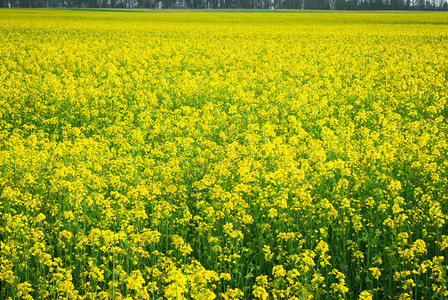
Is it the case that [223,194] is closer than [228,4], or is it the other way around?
[223,194]

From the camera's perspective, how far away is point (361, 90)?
1062cm

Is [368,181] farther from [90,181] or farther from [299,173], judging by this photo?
[90,181]

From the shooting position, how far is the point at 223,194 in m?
4.60

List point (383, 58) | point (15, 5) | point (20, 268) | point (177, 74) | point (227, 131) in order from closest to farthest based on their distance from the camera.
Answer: point (20, 268) → point (227, 131) → point (177, 74) → point (383, 58) → point (15, 5)

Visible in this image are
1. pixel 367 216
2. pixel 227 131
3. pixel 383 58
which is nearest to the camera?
pixel 367 216

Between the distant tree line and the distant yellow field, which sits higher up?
the distant tree line

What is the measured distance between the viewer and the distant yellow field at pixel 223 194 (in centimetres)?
369

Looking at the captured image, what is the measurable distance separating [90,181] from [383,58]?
1423 centimetres

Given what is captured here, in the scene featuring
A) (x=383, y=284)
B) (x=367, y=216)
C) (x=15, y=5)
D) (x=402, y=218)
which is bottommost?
(x=383, y=284)

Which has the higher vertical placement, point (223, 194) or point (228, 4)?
point (228, 4)

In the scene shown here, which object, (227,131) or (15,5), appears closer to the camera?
(227,131)

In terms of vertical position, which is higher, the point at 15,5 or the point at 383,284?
the point at 15,5

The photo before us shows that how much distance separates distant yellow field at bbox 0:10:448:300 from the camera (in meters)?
3.69

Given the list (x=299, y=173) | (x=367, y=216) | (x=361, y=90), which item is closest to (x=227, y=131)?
(x=299, y=173)
